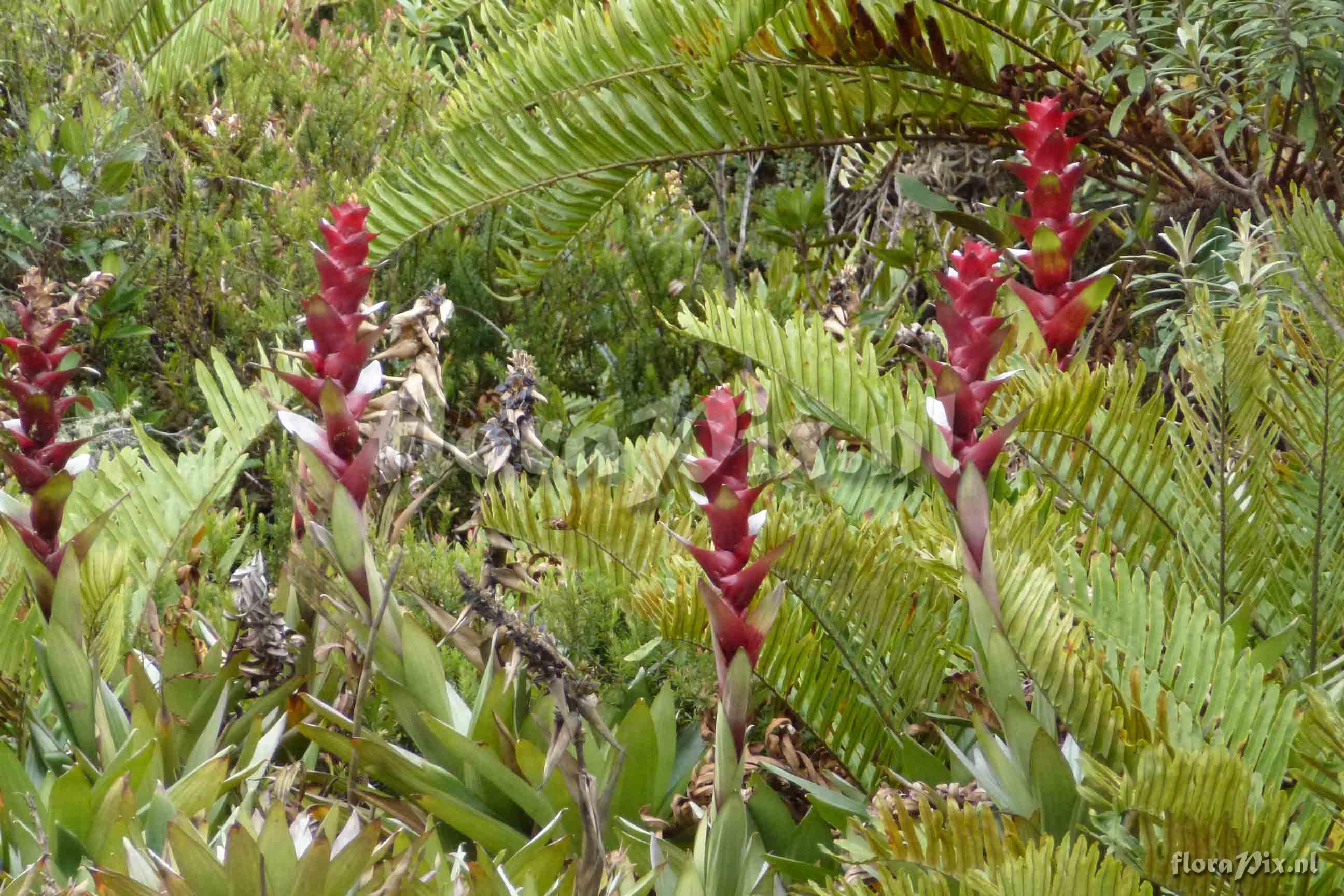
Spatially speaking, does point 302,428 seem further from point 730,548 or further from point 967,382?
point 967,382

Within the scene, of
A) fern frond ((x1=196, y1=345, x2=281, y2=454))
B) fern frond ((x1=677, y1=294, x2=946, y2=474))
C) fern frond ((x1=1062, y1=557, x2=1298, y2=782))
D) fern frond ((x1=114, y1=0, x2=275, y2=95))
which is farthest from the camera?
fern frond ((x1=114, y1=0, x2=275, y2=95))

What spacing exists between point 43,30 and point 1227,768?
436 cm

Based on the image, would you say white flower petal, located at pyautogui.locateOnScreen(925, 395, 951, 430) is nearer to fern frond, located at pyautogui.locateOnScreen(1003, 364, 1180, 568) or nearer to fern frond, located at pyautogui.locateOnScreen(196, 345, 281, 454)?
fern frond, located at pyautogui.locateOnScreen(1003, 364, 1180, 568)

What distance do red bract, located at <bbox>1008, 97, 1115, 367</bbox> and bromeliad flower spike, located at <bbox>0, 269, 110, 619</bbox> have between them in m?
1.51

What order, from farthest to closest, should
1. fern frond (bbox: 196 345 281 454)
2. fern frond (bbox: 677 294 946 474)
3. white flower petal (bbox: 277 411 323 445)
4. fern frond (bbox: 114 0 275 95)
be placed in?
fern frond (bbox: 114 0 275 95)
fern frond (bbox: 196 345 281 454)
fern frond (bbox: 677 294 946 474)
white flower petal (bbox: 277 411 323 445)

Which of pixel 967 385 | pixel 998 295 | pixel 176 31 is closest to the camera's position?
pixel 967 385

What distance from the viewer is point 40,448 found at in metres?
1.78

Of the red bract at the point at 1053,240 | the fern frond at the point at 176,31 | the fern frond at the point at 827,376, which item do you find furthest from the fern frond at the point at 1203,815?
the fern frond at the point at 176,31

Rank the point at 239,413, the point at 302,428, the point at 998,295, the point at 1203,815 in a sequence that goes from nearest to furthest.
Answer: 1. the point at 1203,815
2. the point at 302,428
3. the point at 998,295
4. the point at 239,413

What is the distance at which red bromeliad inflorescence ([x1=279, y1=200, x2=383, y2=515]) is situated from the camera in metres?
1.71

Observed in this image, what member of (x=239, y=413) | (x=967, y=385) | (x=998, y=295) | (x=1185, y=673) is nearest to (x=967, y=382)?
(x=967, y=385)

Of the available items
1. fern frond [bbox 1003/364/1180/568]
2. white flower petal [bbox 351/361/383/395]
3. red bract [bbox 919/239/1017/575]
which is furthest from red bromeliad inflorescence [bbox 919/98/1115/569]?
white flower petal [bbox 351/361/383/395]

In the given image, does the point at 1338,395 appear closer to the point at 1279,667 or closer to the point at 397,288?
the point at 1279,667

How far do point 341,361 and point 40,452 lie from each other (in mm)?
452
